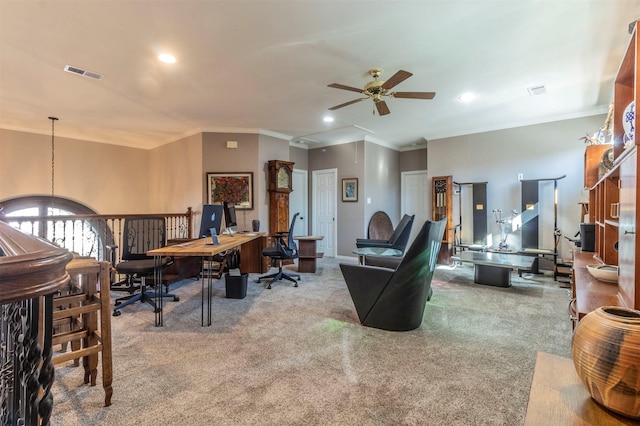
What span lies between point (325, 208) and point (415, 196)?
229 cm

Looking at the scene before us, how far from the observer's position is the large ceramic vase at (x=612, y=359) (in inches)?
23.0

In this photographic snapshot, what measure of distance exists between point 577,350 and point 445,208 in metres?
5.61

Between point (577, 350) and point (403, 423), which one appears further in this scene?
point (403, 423)

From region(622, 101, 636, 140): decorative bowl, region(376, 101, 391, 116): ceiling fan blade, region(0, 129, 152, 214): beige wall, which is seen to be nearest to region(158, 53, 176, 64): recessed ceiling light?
region(376, 101, 391, 116): ceiling fan blade

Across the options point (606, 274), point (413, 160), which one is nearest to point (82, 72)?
point (606, 274)

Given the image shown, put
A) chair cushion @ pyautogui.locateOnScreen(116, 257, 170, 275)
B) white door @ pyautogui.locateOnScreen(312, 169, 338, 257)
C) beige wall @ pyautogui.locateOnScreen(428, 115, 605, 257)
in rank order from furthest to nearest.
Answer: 1. white door @ pyautogui.locateOnScreen(312, 169, 338, 257)
2. beige wall @ pyautogui.locateOnScreen(428, 115, 605, 257)
3. chair cushion @ pyautogui.locateOnScreen(116, 257, 170, 275)

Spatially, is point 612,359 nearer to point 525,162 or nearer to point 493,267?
point 493,267

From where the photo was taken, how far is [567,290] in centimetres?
391

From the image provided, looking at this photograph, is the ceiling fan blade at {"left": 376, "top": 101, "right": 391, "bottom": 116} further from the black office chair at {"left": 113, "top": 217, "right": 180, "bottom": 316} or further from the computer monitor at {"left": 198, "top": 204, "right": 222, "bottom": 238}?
the black office chair at {"left": 113, "top": 217, "right": 180, "bottom": 316}

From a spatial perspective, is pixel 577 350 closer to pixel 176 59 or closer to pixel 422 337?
pixel 422 337

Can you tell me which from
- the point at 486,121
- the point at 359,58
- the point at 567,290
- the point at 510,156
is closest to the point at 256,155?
the point at 359,58

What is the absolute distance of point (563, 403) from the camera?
68 centimetres

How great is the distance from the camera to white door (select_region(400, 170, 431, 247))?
7.04 meters

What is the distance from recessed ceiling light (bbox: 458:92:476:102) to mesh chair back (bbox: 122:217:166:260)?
4.47m
